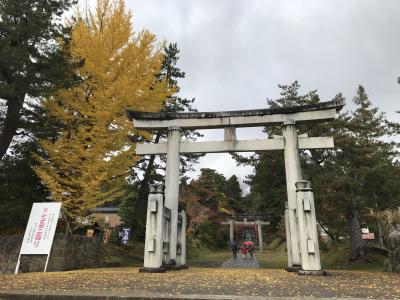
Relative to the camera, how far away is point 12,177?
13.3 metres

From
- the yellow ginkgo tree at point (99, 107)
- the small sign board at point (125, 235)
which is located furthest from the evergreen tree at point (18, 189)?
the small sign board at point (125, 235)

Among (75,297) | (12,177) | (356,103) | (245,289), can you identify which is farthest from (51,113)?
(356,103)

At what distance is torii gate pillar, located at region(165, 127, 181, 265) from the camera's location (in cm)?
1138

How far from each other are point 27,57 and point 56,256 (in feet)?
23.9

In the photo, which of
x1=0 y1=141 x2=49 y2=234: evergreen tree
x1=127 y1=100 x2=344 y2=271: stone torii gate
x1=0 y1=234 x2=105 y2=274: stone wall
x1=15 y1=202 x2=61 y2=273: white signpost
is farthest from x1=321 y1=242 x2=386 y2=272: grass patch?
x1=0 y1=141 x2=49 y2=234: evergreen tree

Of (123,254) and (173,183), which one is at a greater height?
(173,183)

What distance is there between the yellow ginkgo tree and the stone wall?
120 centimetres

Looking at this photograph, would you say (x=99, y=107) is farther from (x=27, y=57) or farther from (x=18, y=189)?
(x=18, y=189)

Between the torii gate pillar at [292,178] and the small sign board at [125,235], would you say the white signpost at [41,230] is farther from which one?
the small sign board at [125,235]

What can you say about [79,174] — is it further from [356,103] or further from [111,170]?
[356,103]

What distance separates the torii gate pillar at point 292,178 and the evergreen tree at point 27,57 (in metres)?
8.65

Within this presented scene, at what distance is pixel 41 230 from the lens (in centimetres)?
1120

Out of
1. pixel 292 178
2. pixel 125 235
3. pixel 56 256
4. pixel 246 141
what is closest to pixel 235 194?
pixel 125 235

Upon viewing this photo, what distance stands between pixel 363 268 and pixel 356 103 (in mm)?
20508
